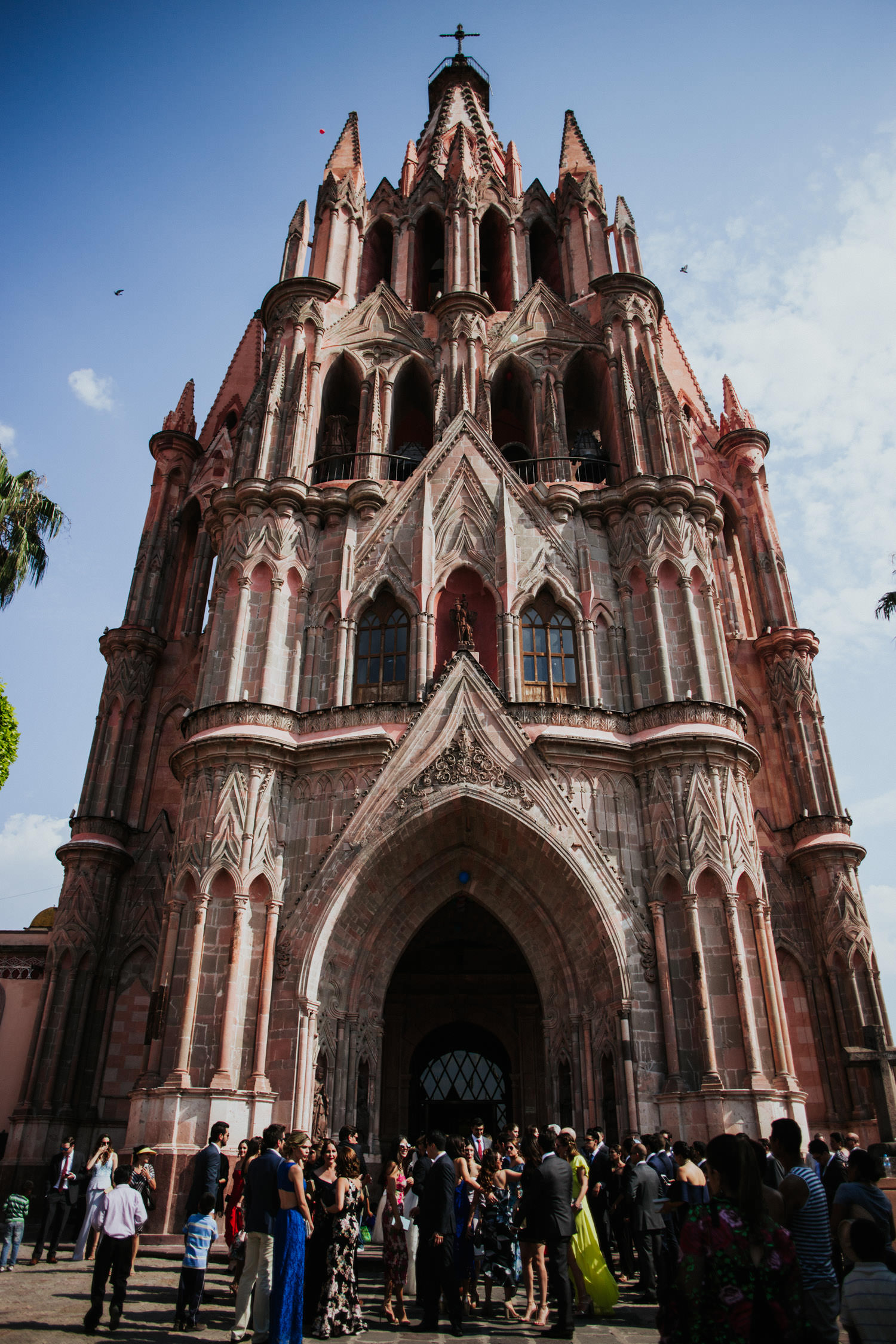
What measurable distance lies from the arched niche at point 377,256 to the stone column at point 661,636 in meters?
15.6

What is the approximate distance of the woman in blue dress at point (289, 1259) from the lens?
7422 mm

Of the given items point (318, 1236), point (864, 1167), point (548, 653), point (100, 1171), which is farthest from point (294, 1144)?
point (548, 653)

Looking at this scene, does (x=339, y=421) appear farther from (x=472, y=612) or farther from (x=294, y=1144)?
(x=294, y=1144)

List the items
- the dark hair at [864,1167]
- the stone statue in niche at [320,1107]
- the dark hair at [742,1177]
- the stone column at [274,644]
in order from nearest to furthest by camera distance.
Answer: the dark hair at [742,1177] → the dark hair at [864,1167] → the stone statue in niche at [320,1107] → the stone column at [274,644]

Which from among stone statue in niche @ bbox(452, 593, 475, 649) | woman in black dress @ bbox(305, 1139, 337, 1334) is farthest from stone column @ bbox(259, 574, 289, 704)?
woman in black dress @ bbox(305, 1139, 337, 1334)

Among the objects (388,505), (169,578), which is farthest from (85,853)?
(388,505)

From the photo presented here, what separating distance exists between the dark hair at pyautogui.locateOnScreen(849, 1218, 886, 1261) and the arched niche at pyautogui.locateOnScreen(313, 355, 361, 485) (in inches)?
930

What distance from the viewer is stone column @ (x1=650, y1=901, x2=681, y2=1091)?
17.2 metres

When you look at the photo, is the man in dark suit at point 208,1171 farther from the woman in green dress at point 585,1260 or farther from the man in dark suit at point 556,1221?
the woman in green dress at point 585,1260

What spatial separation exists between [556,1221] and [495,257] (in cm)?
3172

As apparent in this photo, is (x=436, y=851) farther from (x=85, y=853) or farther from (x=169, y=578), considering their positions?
(x=169, y=578)

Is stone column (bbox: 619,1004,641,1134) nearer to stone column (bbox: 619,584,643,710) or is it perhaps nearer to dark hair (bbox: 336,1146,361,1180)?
stone column (bbox: 619,584,643,710)

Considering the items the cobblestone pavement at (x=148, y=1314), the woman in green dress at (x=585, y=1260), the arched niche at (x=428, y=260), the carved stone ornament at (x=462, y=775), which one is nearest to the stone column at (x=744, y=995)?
the carved stone ornament at (x=462, y=775)

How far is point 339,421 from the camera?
92.8 feet
